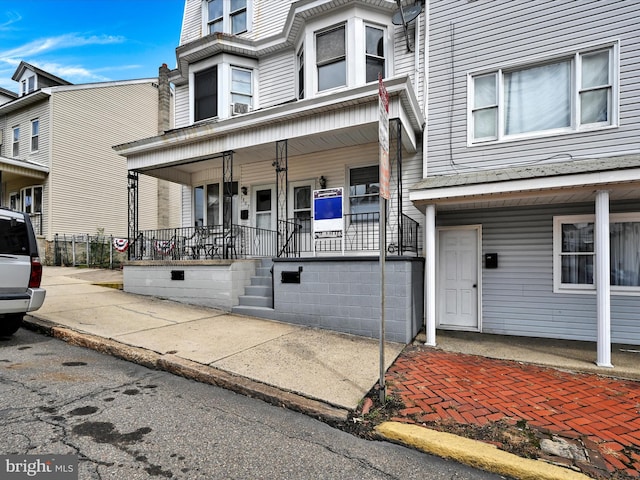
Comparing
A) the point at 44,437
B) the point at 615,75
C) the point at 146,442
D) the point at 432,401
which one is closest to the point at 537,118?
Answer: the point at 615,75

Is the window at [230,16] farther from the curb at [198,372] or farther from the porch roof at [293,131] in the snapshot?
the curb at [198,372]

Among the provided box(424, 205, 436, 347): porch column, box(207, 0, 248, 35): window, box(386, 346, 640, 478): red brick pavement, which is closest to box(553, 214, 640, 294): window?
box(386, 346, 640, 478): red brick pavement

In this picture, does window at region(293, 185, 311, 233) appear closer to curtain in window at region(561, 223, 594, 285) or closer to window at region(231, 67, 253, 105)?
window at region(231, 67, 253, 105)

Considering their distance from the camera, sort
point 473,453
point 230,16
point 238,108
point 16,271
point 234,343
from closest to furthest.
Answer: point 473,453, point 16,271, point 234,343, point 238,108, point 230,16

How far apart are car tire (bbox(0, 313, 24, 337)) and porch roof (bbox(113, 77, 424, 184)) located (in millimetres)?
4901

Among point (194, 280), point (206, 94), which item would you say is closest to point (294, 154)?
point (206, 94)

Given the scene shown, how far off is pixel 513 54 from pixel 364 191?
4.01 meters

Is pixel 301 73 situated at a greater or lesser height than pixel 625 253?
greater

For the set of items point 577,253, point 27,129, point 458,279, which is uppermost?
point 27,129

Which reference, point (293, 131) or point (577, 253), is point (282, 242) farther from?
point (577, 253)

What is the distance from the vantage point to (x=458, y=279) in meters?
7.23

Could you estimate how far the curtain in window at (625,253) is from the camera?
603 centimetres

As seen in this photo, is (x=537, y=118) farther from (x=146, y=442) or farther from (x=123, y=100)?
(x=123, y=100)

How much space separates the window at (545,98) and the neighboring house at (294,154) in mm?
1302
